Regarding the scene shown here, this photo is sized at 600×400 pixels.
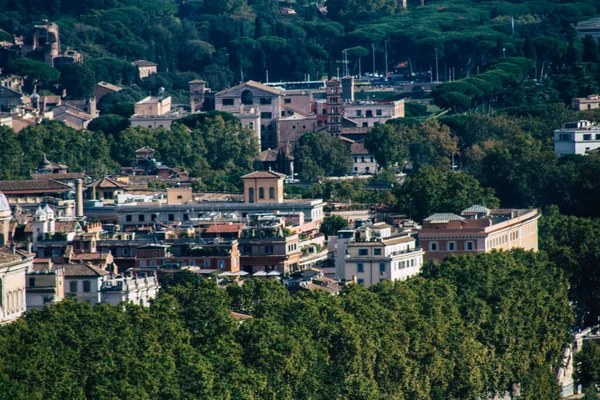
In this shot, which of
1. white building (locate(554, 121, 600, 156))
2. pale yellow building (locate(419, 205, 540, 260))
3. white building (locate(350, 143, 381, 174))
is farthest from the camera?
white building (locate(350, 143, 381, 174))

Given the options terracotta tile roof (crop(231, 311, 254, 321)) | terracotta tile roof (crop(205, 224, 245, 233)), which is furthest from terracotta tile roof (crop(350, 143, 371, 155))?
terracotta tile roof (crop(231, 311, 254, 321))

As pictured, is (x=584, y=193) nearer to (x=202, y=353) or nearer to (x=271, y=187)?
(x=271, y=187)

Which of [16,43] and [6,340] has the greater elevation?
[16,43]

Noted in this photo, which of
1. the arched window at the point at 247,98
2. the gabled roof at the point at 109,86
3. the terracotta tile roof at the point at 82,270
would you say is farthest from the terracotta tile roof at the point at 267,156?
the terracotta tile roof at the point at 82,270

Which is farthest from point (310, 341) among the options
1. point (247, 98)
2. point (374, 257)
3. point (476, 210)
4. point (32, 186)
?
point (247, 98)

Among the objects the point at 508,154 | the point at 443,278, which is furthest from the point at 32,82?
the point at 443,278

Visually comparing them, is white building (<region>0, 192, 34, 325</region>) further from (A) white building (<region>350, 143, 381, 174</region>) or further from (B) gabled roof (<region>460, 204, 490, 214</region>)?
(A) white building (<region>350, 143, 381, 174</region>)
